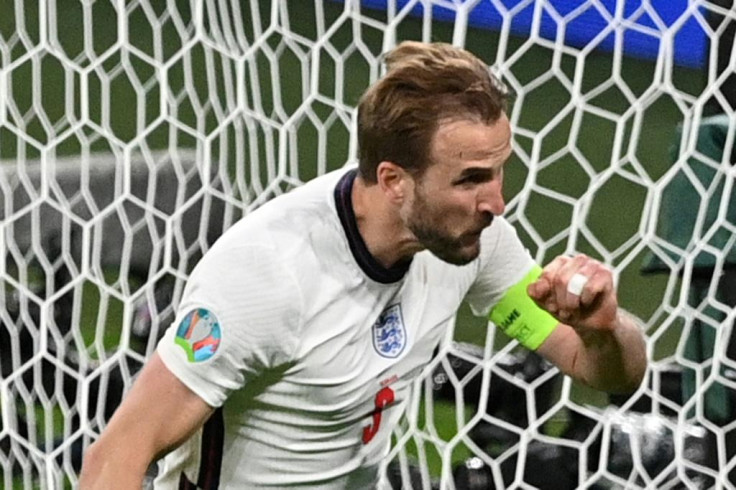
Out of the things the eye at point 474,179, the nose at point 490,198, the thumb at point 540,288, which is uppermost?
the eye at point 474,179

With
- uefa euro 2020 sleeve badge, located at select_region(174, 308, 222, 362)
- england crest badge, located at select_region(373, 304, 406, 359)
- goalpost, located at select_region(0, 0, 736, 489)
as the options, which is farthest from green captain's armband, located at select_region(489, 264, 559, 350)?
uefa euro 2020 sleeve badge, located at select_region(174, 308, 222, 362)

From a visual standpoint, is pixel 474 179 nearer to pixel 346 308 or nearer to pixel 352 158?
pixel 346 308

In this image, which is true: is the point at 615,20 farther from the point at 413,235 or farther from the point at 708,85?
the point at 413,235

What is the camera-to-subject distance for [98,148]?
2.59 metres

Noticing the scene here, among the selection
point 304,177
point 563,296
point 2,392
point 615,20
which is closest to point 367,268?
point 563,296

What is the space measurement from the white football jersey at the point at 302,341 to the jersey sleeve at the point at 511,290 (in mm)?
17

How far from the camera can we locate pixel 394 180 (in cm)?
110

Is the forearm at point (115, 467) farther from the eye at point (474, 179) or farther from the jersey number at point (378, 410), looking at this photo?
the eye at point (474, 179)

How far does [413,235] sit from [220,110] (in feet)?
2.04

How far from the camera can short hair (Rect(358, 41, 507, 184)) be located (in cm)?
108

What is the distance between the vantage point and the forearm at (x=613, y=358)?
46.3 inches

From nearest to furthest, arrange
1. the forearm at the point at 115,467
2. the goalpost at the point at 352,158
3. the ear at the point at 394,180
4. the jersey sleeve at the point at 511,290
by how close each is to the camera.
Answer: the forearm at the point at 115,467
the ear at the point at 394,180
the jersey sleeve at the point at 511,290
the goalpost at the point at 352,158

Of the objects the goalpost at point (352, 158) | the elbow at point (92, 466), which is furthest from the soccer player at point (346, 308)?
the goalpost at point (352, 158)

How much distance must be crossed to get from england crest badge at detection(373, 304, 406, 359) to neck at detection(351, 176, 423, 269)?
0.18 ft
